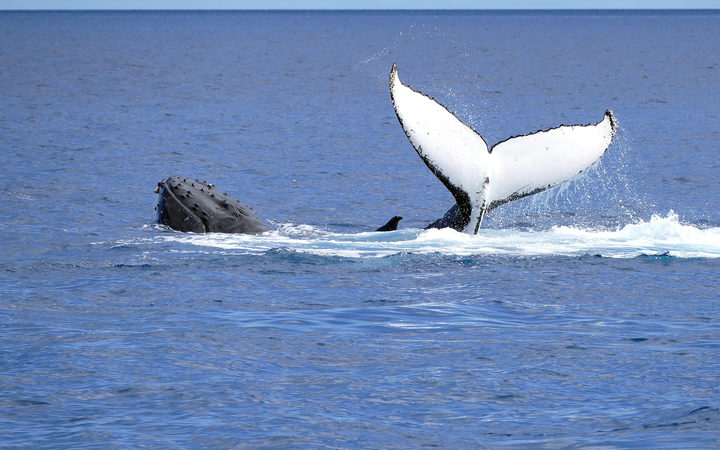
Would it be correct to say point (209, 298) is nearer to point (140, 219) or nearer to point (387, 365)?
point (387, 365)

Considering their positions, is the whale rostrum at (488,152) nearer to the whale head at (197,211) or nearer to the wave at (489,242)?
the wave at (489,242)

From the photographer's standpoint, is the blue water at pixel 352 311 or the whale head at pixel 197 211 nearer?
the blue water at pixel 352 311

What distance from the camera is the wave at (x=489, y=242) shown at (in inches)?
614

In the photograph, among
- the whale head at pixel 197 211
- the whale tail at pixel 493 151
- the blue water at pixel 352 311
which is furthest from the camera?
the whale head at pixel 197 211

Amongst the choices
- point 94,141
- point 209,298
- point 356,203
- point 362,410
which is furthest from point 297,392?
point 94,141

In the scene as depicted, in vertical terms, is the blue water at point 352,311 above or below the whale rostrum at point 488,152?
below

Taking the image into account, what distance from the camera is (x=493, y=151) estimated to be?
13258 millimetres

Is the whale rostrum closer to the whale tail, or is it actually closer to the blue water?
the whale tail

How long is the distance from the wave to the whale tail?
84.7 inches

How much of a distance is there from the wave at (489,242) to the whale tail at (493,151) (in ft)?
7.06

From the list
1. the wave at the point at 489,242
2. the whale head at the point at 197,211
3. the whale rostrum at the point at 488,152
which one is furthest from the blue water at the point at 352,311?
the whale rostrum at the point at 488,152

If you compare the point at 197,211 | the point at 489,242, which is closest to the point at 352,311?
the point at 489,242

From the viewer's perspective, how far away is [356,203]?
73.3ft

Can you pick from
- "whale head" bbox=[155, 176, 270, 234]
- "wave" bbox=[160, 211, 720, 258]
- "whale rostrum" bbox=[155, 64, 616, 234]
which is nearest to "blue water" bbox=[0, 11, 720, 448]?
"wave" bbox=[160, 211, 720, 258]
